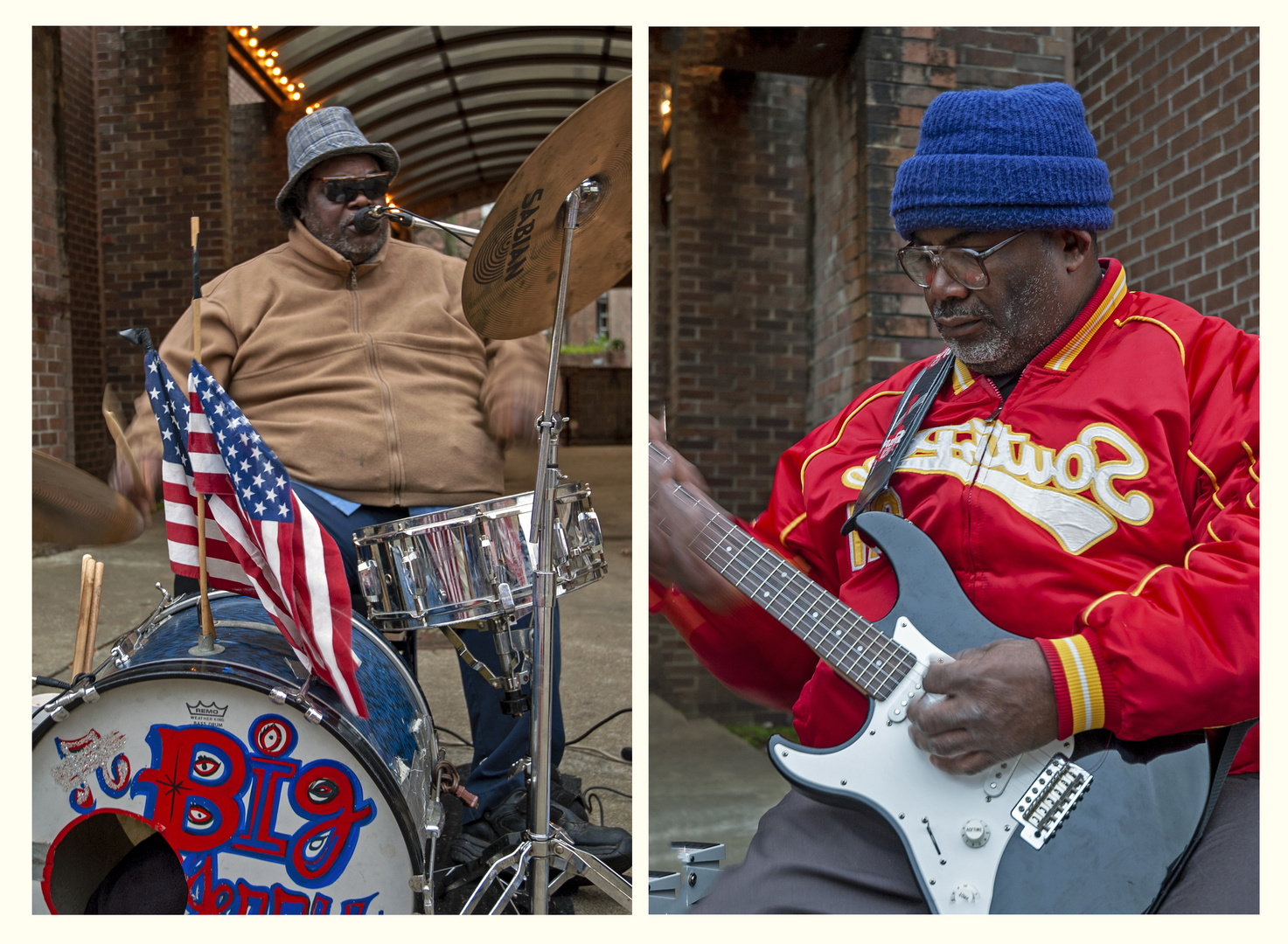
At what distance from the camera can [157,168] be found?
5.81m

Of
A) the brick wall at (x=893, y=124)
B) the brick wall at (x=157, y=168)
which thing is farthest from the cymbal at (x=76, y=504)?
the brick wall at (x=157, y=168)

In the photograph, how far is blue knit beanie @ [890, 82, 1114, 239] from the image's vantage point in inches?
57.4

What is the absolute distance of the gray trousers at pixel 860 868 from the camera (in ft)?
4.26

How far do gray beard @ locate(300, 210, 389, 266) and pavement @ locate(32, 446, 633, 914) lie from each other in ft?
2.11

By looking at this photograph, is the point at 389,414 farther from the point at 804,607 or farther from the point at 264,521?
the point at 804,607

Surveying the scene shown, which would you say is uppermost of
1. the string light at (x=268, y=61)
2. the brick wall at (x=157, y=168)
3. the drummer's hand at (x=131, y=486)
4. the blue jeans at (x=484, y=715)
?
the string light at (x=268, y=61)

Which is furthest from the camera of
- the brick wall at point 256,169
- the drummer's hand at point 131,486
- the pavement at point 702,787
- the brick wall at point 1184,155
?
the brick wall at point 256,169

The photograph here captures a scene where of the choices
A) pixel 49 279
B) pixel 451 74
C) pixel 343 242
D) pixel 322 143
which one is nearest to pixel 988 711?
pixel 343 242

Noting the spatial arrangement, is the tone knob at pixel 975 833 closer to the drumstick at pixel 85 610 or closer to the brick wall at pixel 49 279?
the drumstick at pixel 85 610

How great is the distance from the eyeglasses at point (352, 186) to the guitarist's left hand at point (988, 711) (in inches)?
70.5

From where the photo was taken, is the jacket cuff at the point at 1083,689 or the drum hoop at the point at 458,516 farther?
the drum hoop at the point at 458,516

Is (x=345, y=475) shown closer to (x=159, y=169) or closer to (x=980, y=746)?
(x=980, y=746)

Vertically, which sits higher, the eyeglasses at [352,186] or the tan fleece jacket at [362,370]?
the eyeglasses at [352,186]

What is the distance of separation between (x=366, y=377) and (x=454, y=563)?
0.75 metres
